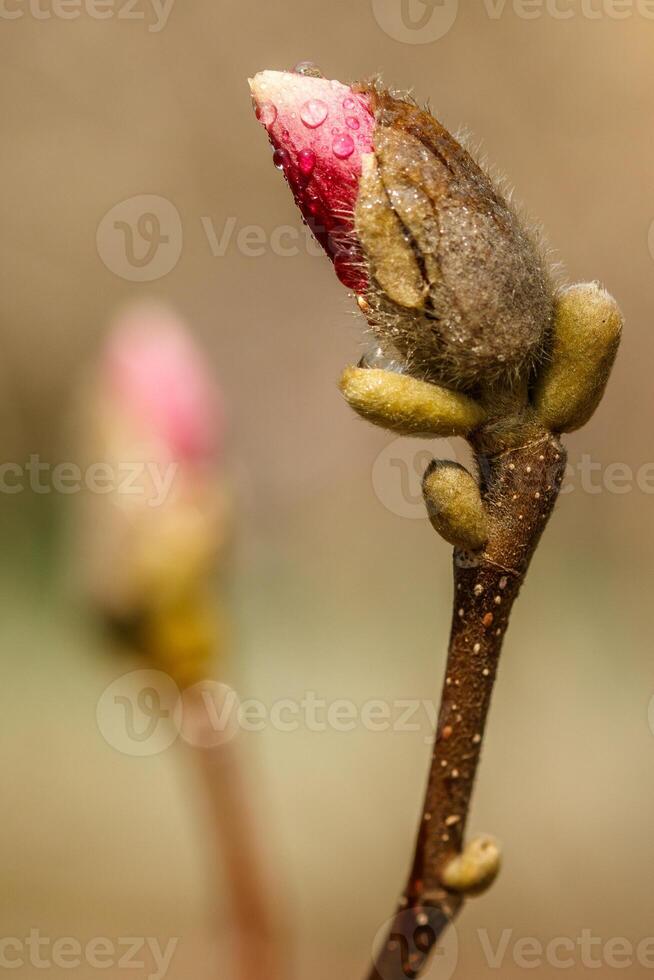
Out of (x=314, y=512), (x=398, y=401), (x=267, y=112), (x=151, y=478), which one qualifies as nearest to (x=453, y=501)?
(x=398, y=401)

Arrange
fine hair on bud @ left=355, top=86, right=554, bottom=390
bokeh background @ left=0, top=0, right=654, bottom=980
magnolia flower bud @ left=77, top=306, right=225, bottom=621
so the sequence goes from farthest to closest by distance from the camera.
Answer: bokeh background @ left=0, top=0, right=654, bottom=980 < magnolia flower bud @ left=77, top=306, right=225, bottom=621 < fine hair on bud @ left=355, top=86, right=554, bottom=390

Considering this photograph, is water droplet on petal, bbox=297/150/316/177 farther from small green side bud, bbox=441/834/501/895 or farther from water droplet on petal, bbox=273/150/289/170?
small green side bud, bbox=441/834/501/895

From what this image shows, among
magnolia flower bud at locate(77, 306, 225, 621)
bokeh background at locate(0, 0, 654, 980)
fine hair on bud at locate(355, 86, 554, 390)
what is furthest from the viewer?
bokeh background at locate(0, 0, 654, 980)

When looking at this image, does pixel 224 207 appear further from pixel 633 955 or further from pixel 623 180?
pixel 633 955

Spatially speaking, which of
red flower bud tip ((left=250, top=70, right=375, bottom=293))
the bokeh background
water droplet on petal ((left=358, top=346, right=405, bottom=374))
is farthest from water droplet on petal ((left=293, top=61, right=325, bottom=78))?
the bokeh background

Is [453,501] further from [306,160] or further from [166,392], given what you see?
[166,392]

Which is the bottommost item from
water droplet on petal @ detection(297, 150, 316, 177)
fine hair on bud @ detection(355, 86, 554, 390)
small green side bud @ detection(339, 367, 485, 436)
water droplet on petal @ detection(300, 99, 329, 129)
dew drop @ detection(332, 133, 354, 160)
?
small green side bud @ detection(339, 367, 485, 436)
